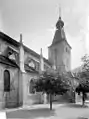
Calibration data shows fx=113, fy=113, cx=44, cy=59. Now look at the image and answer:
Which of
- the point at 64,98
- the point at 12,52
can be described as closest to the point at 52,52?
the point at 64,98

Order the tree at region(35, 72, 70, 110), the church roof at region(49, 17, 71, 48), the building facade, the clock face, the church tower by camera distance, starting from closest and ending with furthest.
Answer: the tree at region(35, 72, 70, 110), the building facade, the clock face, the church tower, the church roof at region(49, 17, 71, 48)

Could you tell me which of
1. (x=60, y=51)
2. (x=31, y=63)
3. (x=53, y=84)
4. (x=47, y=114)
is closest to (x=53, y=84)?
(x=53, y=84)

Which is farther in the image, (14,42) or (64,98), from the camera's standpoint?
(64,98)

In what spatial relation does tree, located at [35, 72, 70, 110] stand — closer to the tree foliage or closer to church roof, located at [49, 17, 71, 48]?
the tree foliage

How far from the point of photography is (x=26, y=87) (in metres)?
19.4

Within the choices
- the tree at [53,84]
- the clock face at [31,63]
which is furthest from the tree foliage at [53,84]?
the clock face at [31,63]

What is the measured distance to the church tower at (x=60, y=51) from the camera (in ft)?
115

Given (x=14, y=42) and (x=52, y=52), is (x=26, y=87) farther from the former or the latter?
(x=52, y=52)

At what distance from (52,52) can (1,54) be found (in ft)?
69.2

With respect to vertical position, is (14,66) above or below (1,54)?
below

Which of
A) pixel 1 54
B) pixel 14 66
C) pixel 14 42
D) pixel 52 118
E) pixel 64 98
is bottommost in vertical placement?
pixel 64 98

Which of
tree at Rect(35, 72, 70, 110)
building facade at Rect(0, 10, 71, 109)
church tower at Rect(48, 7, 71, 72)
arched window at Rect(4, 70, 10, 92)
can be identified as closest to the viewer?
tree at Rect(35, 72, 70, 110)

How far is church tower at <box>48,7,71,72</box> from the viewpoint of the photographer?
3491 cm

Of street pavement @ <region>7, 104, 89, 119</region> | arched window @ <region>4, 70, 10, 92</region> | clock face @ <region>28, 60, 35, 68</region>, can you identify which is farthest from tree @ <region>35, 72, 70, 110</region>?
clock face @ <region>28, 60, 35, 68</region>
